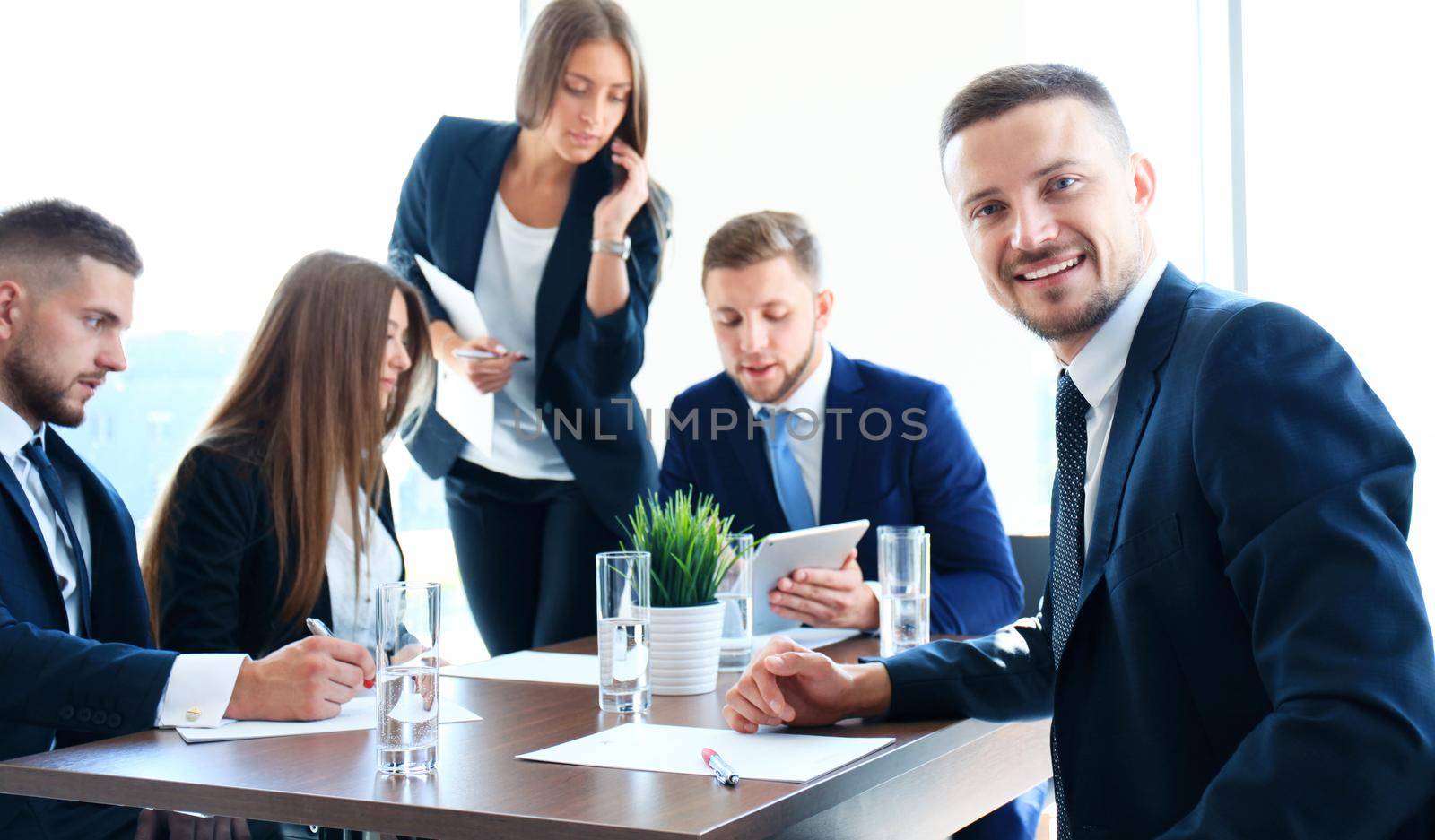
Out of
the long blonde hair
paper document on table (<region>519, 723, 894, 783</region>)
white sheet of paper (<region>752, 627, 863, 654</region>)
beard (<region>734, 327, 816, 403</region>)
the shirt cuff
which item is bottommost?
white sheet of paper (<region>752, 627, 863, 654</region>)

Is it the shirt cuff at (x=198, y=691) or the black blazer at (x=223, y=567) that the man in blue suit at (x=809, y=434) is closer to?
the black blazer at (x=223, y=567)

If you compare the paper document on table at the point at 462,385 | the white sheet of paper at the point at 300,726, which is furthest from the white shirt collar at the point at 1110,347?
the paper document on table at the point at 462,385

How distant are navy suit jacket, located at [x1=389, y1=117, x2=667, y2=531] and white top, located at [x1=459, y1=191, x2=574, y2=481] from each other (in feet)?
0.11

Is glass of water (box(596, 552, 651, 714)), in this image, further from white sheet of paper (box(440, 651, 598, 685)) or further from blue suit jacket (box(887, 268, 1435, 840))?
blue suit jacket (box(887, 268, 1435, 840))

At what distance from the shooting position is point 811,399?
274cm

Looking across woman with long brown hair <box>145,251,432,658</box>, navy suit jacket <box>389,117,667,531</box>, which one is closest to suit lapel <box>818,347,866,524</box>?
navy suit jacket <box>389,117,667,531</box>

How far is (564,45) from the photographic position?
2938 mm

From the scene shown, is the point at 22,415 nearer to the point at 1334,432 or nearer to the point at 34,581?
the point at 34,581

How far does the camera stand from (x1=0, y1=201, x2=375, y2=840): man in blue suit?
154 centimetres

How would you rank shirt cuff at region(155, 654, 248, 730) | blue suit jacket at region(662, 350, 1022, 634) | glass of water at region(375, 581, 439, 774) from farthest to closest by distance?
blue suit jacket at region(662, 350, 1022, 634), shirt cuff at region(155, 654, 248, 730), glass of water at region(375, 581, 439, 774)

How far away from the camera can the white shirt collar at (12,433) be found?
1.93 m

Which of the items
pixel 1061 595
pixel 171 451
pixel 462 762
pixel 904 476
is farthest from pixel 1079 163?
pixel 171 451

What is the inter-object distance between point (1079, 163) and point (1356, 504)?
0.53 metres

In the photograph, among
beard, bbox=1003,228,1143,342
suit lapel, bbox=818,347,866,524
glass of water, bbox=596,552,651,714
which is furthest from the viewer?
suit lapel, bbox=818,347,866,524
